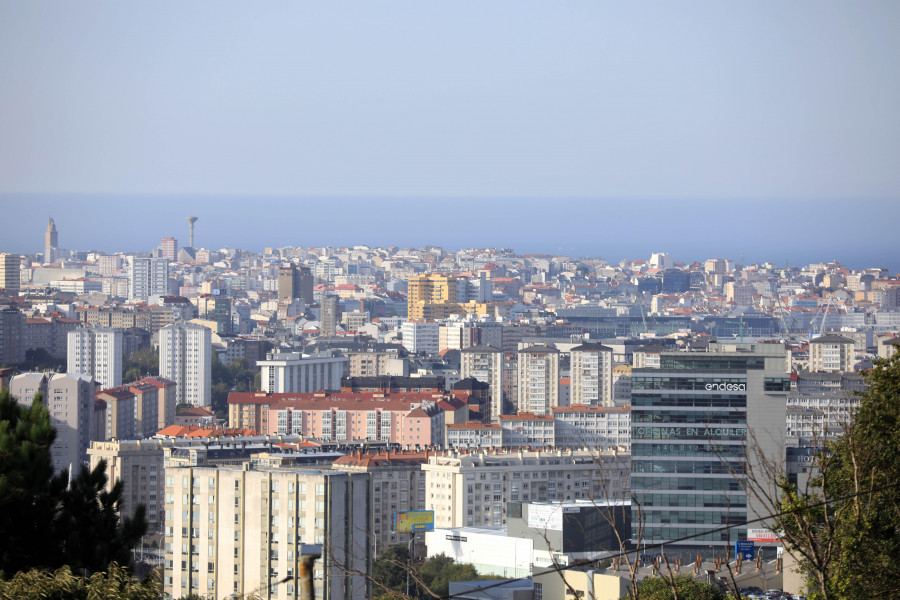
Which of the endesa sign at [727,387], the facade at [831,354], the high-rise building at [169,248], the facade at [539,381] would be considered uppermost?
the high-rise building at [169,248]

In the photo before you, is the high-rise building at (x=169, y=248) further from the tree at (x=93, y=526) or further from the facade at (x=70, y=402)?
the tree at (x=93, y=526)

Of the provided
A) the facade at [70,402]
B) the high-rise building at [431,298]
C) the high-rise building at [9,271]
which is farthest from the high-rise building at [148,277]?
the facade at [70,402]

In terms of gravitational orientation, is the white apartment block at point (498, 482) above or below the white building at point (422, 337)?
below

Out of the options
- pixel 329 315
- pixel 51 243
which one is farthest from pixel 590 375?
pixel 51 243

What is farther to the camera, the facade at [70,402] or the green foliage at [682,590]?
the facade at [70,402]

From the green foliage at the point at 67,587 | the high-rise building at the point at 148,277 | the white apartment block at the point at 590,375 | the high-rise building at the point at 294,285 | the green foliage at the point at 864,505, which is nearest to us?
the green foliage at the point at 67,587

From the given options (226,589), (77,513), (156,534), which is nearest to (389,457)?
(156,534)
